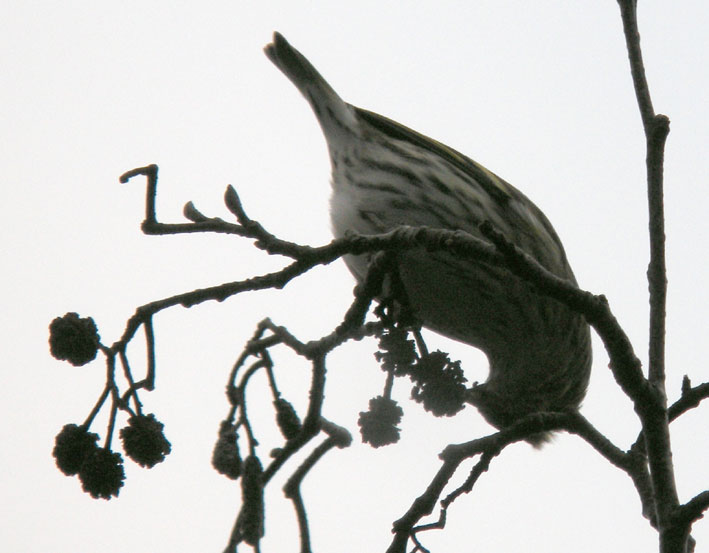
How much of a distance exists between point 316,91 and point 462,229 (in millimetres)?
797

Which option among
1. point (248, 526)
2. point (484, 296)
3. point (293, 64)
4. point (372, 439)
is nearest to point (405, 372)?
point (372, 439)

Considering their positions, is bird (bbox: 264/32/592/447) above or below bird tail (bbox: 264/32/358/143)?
below

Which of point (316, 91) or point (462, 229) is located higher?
point (316, 91)

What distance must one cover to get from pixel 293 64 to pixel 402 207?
0.67 m

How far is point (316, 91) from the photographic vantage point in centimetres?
301

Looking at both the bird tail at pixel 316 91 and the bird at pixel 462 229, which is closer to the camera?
the bird at pixel 462 229

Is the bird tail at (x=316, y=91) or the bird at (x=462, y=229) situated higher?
the bird tail at (x=316, y=91)

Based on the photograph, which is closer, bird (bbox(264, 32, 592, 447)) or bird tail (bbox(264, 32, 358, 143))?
Answer: bird (bbox(264, 32, 592, 447))

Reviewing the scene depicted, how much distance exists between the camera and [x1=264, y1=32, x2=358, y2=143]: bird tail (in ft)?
9.71

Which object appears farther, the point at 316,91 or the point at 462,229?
the point at 316,91

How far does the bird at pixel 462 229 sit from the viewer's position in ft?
8.73

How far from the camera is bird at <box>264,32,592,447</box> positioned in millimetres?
2662

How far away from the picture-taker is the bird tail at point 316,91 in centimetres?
296

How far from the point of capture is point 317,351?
146cm
